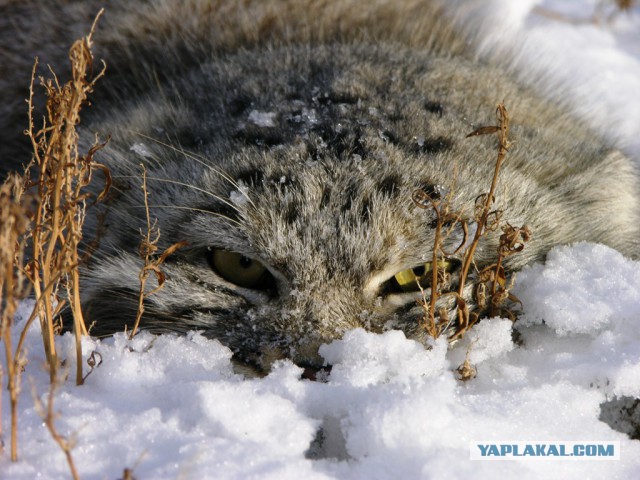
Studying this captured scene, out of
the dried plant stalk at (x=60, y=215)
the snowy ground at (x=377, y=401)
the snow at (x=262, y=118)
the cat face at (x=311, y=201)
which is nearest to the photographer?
the snowy ground at (x=377, y=401)

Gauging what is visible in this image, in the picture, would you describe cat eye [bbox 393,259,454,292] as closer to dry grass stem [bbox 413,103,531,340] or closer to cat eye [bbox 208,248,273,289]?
dry grass stem [bbox 413,103,531,340]

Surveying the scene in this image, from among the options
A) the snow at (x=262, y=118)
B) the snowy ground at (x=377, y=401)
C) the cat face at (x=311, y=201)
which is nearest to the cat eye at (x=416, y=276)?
the cat face at (x=311, y=201)

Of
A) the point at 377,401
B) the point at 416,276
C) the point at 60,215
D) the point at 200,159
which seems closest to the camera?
the point at 377,401

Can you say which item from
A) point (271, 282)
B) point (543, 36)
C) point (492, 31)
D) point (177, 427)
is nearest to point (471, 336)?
point (271, 282)

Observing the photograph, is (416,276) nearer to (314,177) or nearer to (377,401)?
(314,177)

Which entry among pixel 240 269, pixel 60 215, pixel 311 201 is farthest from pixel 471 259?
pixel 60 215

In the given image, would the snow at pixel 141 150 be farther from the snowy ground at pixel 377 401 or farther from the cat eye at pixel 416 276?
the cat eye at pixel 416 276

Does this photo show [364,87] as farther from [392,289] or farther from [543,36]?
[543,36]
